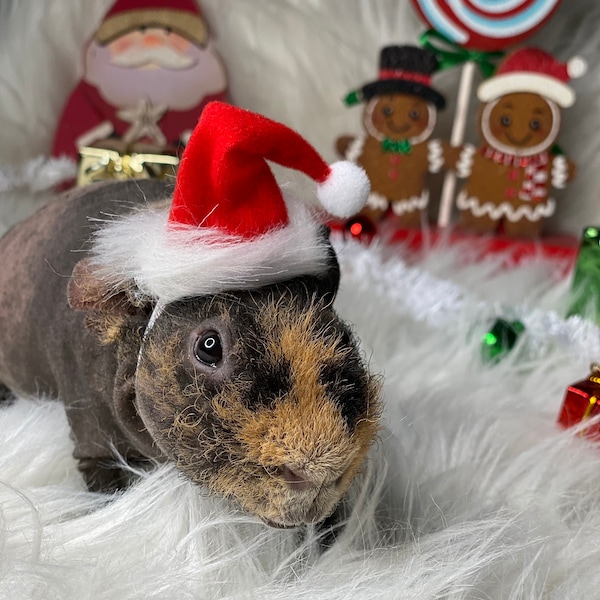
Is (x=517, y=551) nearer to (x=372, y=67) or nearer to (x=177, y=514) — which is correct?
(x=177, y=514)

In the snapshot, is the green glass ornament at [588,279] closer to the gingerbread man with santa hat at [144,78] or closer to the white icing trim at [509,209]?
the white icing trim at [509,209]

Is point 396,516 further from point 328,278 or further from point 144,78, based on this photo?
point 144,78

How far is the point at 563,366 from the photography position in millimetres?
490

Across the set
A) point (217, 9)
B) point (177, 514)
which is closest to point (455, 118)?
point (217, 9)

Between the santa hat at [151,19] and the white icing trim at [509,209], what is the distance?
32 cm

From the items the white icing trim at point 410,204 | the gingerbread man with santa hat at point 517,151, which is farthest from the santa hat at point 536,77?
the white icing trim at point 410,204

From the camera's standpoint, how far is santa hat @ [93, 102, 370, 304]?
0.25 meters

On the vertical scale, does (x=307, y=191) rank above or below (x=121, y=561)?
above

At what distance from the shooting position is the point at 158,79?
26.5 inches

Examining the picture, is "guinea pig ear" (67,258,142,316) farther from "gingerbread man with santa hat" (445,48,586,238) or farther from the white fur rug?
"gingerbread man with santa hat" (445,48,586,238)

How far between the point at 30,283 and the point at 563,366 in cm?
37

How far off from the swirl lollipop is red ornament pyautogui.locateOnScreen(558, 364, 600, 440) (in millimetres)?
342

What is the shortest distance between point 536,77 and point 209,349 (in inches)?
18.9

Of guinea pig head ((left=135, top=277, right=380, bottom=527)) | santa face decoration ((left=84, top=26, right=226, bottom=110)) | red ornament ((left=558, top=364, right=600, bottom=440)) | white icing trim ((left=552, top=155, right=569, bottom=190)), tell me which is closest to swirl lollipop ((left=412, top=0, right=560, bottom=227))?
white icing trim ((left=552, top=155, right=569, bottom=190))
